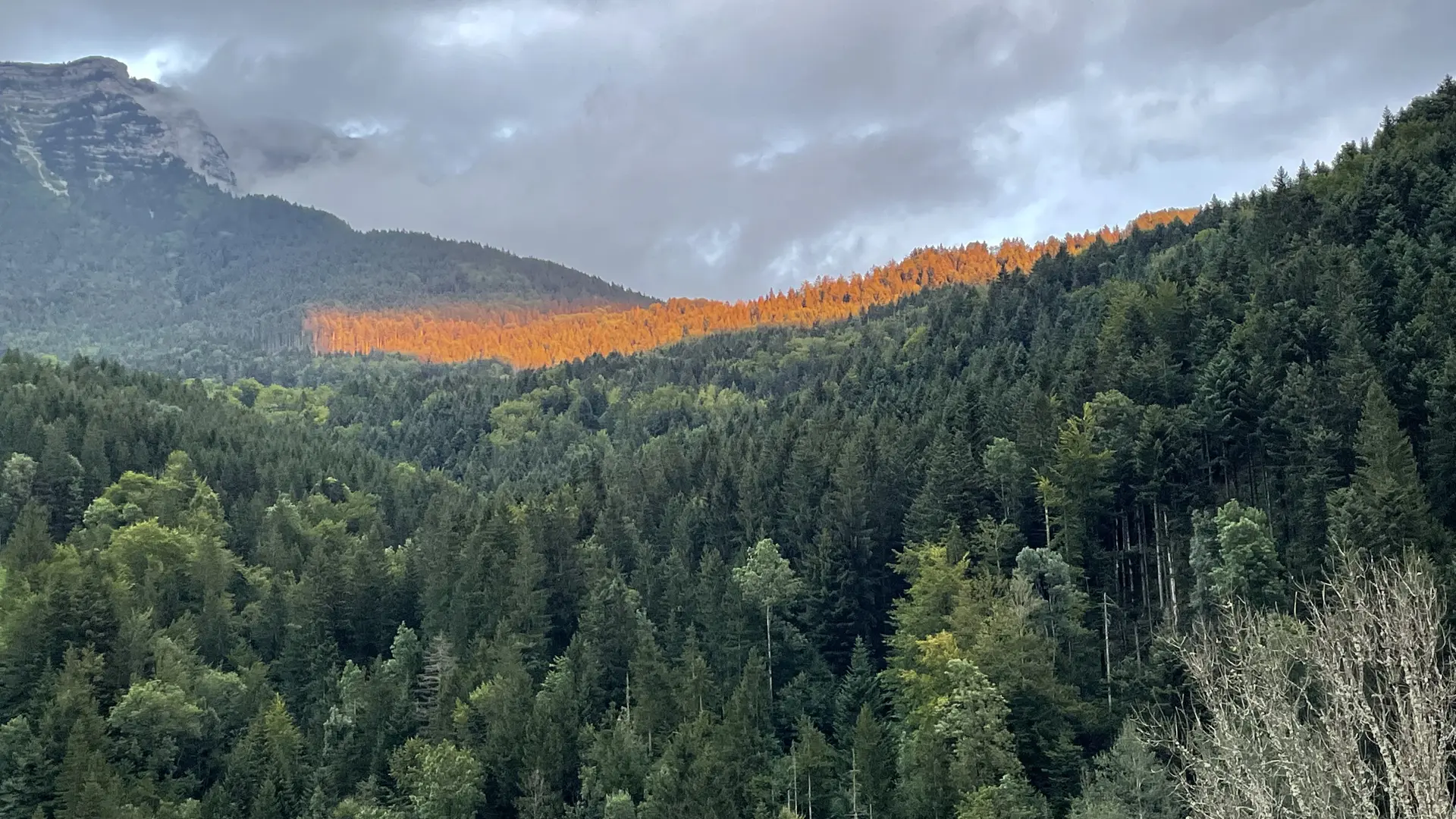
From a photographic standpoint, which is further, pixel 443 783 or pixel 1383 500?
pixel 443 783

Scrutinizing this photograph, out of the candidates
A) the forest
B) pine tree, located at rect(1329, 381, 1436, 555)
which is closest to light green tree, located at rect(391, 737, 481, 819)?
the forest

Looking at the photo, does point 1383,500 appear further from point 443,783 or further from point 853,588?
point 443,783

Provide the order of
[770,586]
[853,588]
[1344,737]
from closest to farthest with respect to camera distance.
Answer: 1. [1344,737]
2. [770,586]
3. [853,588]

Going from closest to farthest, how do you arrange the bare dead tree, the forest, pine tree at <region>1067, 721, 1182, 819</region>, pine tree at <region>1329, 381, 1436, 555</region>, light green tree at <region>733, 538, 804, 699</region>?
the bare dead tree → pine tree at <region>1067, 721, 1182, 819</region> → pine tree at <region>1329, 381, 1436, 555</region> → the forest → light green tree at <region>733, 538, 804, 699</region>

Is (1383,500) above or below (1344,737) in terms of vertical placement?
above

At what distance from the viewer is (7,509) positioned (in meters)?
120

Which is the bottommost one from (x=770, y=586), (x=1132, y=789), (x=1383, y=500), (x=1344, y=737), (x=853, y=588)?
(x=1132, y=789)

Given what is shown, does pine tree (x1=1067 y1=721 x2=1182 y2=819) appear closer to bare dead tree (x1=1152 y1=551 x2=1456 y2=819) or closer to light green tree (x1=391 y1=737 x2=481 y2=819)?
bare dead tree (x1=1152 y1=551 x2=1456 y2=819)

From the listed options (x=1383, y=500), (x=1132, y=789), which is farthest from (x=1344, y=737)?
(x=1383, y=500)

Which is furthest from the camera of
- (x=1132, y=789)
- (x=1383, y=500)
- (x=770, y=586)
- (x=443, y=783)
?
(x=770, y=586)

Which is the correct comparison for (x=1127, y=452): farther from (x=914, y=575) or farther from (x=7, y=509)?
(x=7, y=509)

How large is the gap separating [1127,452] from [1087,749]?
755 inches

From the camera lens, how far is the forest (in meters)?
64.7

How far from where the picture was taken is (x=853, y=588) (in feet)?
285
